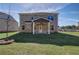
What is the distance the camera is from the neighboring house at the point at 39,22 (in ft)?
31.7

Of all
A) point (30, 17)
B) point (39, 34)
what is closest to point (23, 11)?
point (30, 17)

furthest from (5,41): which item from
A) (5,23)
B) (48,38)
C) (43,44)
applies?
(48,38)

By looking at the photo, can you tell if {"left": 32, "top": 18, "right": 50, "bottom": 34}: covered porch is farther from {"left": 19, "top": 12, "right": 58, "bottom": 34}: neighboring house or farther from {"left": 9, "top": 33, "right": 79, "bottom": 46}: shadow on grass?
{"left": 9, "top": 33, "right": 79, "bottom": 46}: shadow on grass

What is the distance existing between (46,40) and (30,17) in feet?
3.62

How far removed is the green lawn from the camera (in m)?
9.23

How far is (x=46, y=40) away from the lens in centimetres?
968

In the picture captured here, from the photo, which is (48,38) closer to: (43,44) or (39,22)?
(43,44)

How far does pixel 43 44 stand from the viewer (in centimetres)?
951

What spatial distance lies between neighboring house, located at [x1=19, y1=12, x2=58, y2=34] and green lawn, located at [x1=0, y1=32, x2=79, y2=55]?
21 cm

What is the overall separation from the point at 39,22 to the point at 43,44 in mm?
968

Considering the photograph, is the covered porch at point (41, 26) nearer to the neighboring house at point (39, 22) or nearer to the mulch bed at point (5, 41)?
the neighboring house at point (39, 22)

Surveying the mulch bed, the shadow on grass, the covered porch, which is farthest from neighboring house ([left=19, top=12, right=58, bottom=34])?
the mulch bed

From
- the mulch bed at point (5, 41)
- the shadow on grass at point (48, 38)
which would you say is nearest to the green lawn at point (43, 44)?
the shadow on grass at point (48, 38)
